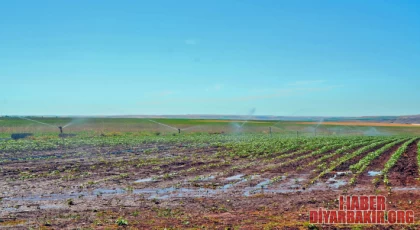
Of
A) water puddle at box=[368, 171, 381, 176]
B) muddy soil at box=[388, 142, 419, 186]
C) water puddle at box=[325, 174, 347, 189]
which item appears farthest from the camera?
water puddle at box=[368, 171, 381, 176]

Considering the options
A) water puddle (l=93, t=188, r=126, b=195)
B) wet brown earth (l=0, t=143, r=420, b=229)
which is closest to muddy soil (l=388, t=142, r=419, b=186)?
wet brown earth (l=0, t=143, r=420, b=229)

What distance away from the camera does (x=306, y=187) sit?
1563 cm

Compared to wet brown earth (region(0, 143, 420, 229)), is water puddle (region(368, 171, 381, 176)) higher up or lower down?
higher up

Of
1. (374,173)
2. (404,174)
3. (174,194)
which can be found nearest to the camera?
(174,194)

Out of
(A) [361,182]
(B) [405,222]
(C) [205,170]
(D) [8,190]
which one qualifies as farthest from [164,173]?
(B) [405,222]

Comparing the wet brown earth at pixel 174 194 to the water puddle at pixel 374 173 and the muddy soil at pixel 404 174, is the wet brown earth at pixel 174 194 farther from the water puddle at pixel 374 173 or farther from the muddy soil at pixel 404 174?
the water puddle at pixel 374 173

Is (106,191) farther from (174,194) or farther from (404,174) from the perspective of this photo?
(404,174)

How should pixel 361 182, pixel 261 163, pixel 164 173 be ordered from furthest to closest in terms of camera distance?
pixel 261 163
pixel 164 173
pixel 361 182

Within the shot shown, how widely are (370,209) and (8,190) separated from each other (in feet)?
39.6

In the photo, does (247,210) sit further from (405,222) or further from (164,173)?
(164,173)

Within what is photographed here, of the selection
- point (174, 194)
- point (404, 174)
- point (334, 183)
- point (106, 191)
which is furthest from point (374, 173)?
point (106, 191)

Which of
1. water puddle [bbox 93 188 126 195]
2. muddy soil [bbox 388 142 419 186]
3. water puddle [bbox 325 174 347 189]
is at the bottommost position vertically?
water puddle [bbox 93 188 126 195]

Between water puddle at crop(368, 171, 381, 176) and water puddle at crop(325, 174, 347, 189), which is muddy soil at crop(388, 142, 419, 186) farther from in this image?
water puddle at crop(325, 174, 347, 189)

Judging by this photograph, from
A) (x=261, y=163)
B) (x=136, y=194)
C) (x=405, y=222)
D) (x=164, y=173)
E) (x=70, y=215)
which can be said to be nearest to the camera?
(x=405, y=222)
